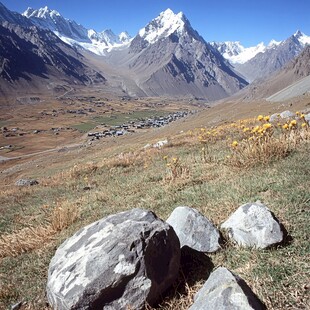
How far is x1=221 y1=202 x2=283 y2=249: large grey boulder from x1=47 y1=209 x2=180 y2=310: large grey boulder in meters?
1.07

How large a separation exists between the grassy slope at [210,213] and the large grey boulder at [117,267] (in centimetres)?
36

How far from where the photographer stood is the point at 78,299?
3938 millimetres

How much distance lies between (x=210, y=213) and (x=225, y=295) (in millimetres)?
2766

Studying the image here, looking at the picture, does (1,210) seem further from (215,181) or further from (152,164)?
(215,181)

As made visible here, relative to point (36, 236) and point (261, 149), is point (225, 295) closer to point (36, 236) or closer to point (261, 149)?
point (36, 236)

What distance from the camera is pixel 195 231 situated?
209 inches

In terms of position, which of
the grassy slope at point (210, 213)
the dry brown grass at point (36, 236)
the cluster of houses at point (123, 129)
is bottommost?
the cluster of houses at point (123, 129)

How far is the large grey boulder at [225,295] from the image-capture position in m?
3.47

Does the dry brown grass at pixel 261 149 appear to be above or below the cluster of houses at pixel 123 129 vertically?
above

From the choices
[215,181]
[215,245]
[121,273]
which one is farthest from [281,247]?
[215,181]

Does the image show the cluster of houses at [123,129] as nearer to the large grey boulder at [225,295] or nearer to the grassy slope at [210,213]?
the grassy slope at [210,213]

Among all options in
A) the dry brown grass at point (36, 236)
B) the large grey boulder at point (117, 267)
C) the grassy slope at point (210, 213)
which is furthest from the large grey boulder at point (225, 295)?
the dry brown grass at point (36, 236)

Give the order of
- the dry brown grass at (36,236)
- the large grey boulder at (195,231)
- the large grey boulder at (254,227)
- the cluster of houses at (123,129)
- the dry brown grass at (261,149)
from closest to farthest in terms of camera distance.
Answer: the large grey boulder at (254,227), the large grey boulder at (195,231), the dry brown grass at (36,236), the dry brown grass at (261,149), the cluster of houses at (123,129)

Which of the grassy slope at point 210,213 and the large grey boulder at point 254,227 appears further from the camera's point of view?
the large grey boulder at point 254,227
